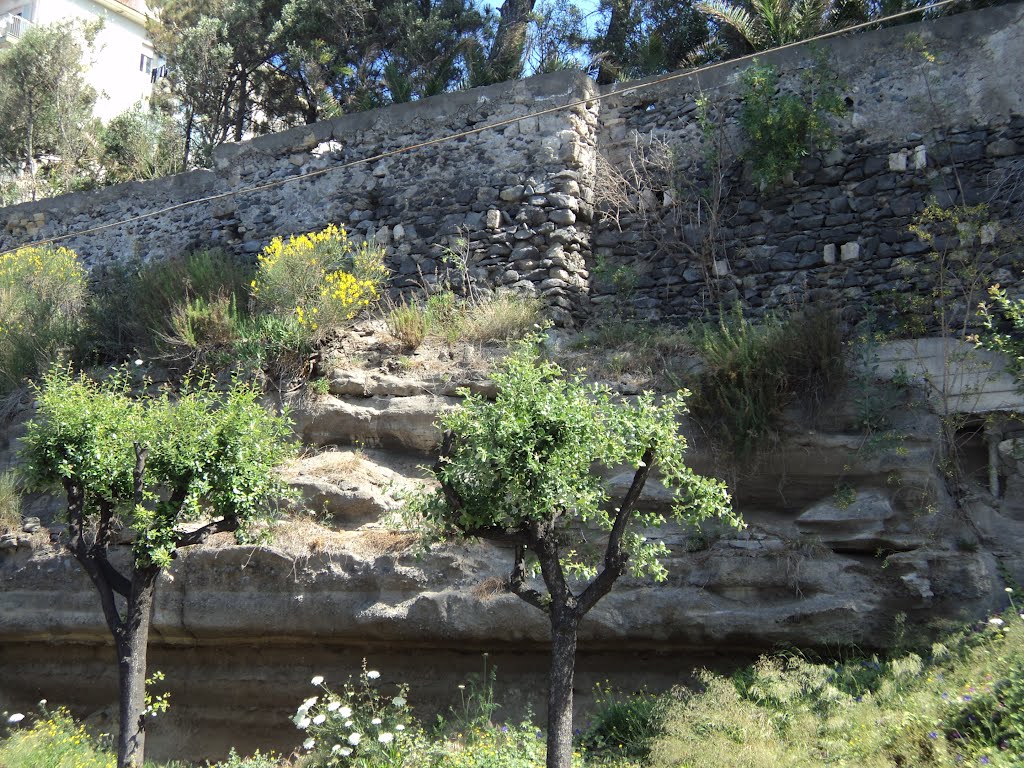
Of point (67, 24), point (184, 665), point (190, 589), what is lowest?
point (184, 665)

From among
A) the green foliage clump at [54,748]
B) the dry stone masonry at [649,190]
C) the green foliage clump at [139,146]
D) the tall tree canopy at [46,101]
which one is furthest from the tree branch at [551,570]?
the tall tree canopy at [46,101]

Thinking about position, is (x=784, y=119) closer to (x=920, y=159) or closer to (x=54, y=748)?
(x=920, y=159)

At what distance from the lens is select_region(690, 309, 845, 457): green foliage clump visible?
26.8ft

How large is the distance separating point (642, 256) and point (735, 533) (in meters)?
3.77

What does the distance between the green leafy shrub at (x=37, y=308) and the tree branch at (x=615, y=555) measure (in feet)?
25.4

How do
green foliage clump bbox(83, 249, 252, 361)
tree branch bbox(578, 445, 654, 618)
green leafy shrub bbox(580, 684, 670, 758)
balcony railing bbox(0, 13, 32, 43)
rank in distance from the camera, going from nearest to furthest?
1. tree branch bbox(578, 445, 654, 618)
2. green leafy shrub bbox(580, 684, 670, 758)
3. green foliage clump bbox(83, 249, 252, 361)
4. balcony railing bbox(0, 13, 32, 43)

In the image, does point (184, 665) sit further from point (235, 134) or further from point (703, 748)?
point (235, 134)

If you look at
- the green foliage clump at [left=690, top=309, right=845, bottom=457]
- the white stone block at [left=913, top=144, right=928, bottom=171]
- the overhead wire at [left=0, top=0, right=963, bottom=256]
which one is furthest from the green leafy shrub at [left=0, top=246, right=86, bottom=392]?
the white stone block at [left=913, top=144, right=928, bottom=171]

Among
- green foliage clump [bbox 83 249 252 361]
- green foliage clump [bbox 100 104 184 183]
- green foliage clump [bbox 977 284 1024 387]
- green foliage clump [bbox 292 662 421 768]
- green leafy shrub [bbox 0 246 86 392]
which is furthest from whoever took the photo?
green foliage clump [bbox 100 104 184 183]

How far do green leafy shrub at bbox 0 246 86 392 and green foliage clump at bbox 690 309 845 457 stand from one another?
7.60 m

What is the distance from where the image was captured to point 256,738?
8352 millimetres

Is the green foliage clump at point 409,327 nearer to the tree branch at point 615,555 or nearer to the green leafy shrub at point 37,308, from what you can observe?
the tree branch at point 615,555

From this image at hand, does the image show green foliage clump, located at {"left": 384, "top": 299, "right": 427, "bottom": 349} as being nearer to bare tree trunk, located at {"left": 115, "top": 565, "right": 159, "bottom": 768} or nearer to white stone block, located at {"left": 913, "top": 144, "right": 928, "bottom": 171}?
bare tree trunk, located at {"left": 115, "top": 565, "right": 159, "bottom": 768}

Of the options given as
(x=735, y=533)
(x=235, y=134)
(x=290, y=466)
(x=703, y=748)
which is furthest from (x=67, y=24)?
(x=703, y=748)
